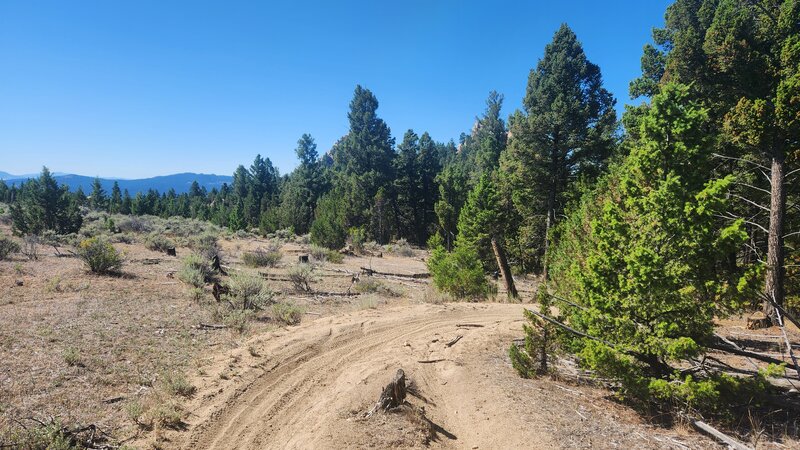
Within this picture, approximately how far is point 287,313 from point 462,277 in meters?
8.03

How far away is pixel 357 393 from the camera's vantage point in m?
7.40

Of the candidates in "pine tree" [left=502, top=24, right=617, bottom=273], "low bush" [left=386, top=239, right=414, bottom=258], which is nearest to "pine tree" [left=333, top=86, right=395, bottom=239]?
"low bush" [left=386, top=239, right=414, bottom=258]

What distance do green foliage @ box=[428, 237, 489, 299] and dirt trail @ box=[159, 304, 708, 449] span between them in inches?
210

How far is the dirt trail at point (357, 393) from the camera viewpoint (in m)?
6.21

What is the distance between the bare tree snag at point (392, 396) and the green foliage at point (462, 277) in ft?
35.7

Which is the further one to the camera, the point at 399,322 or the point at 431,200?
the point at 431,200

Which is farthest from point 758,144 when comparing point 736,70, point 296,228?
point 296,228

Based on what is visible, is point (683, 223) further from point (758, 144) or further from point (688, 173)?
point (758, 144)

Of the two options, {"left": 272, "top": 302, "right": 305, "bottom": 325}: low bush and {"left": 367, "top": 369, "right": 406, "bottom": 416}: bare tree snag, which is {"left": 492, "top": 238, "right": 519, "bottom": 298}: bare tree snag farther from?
{"left": 367, "top": 369, "right": 406, "bottom": 416}: bare tree snag

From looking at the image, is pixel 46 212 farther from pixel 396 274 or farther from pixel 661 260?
pixel 661 260

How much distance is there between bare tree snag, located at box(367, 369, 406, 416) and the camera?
680cm

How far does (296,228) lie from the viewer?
5516cm

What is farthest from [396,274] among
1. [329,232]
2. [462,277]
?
[329,232]

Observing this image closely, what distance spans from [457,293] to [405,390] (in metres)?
10.7
